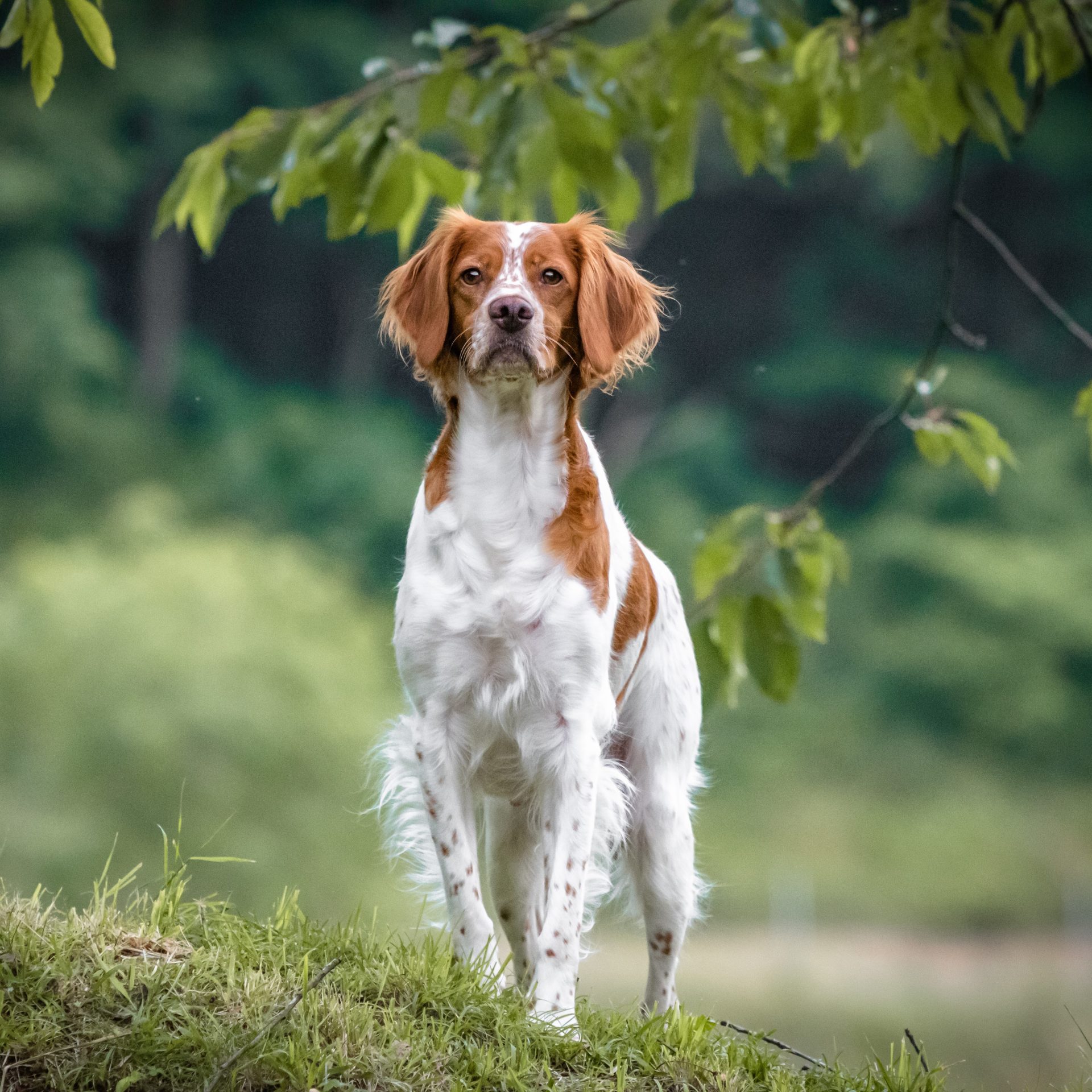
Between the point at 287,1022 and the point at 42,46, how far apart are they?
1.73 m

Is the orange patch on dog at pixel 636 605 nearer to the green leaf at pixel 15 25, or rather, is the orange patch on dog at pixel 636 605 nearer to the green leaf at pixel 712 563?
the green leaf at pixel 712 563

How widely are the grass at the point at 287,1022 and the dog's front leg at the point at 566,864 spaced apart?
112mm

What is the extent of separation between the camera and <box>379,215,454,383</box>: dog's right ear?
3.21 metres

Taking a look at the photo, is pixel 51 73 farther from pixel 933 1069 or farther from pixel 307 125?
pixel 933 1069

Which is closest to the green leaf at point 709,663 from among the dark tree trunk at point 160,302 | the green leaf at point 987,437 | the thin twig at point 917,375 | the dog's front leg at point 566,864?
the thin twig at point 917,375

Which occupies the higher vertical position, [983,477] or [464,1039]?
[983,477]

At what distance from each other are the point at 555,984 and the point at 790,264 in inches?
638

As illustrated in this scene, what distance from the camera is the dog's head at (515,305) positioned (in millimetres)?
3078

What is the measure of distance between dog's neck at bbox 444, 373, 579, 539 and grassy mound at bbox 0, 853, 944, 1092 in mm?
949

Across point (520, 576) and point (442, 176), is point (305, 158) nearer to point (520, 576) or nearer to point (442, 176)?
point (442, 176)

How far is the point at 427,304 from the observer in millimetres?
3230

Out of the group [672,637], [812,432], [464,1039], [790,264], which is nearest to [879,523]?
[812,432]

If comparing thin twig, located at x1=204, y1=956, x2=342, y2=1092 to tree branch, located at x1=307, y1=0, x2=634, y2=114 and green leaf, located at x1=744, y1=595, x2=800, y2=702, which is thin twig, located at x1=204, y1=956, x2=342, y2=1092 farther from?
tree branch, located at x1=307, y1=0, x2=634, y2=114

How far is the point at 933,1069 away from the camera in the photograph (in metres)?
2.87
